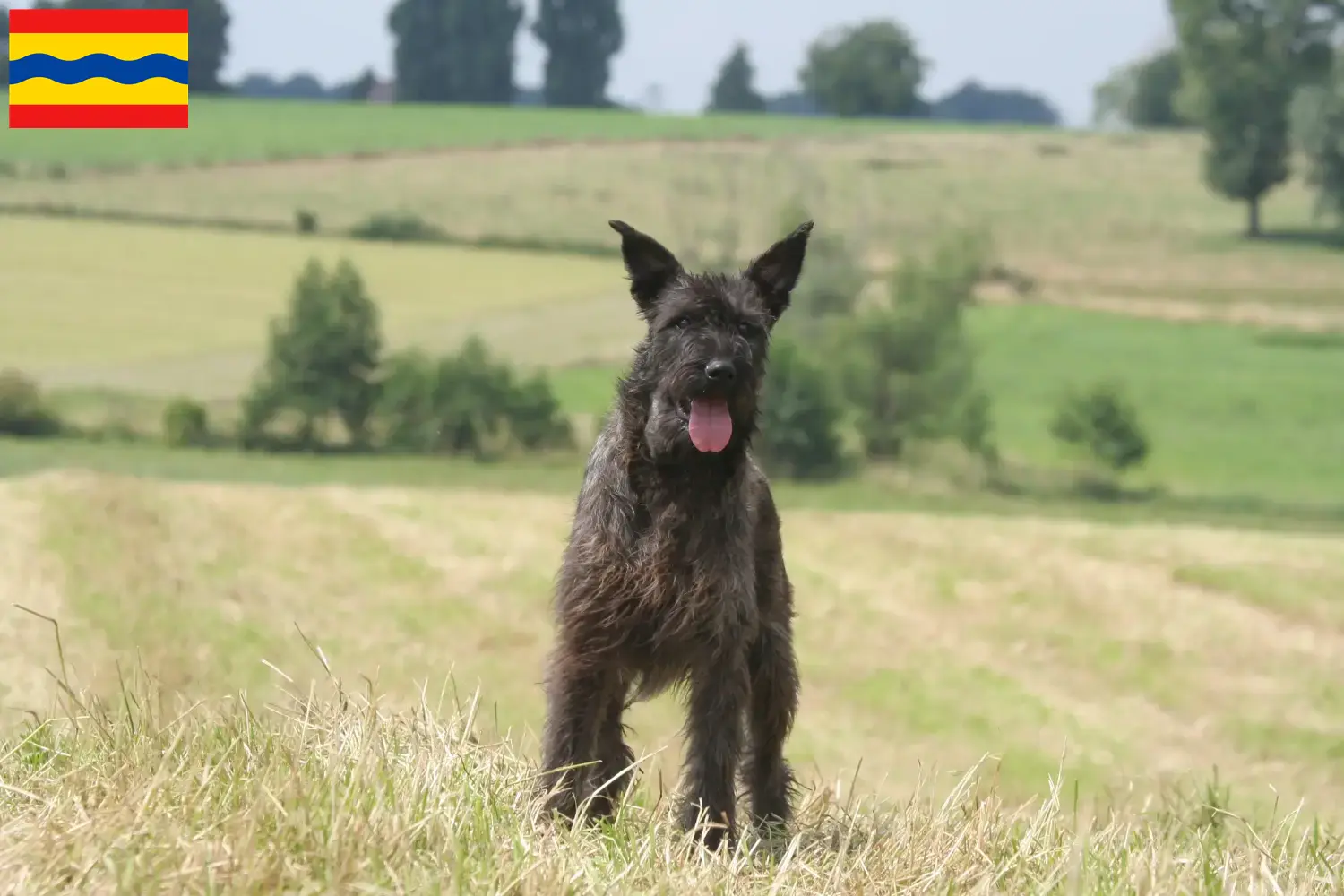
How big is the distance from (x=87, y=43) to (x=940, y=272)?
72.5 feet

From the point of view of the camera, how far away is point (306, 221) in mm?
36406

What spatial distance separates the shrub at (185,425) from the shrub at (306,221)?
8.58 metres

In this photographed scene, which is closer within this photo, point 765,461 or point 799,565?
point 799,565

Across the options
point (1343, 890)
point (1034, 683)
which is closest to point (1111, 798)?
point (1343, 890)

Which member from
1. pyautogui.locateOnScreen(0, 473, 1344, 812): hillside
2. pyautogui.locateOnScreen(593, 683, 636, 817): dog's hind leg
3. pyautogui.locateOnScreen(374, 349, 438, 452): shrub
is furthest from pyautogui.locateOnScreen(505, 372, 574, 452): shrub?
pyautogui.locateOnScreen(593, 683, 636, 817): dog's hind leg

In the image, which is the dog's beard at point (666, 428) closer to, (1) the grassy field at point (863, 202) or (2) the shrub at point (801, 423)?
(2) the shrub at point (801, 423)

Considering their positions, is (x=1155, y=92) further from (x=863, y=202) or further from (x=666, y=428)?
(x=666, y=428)

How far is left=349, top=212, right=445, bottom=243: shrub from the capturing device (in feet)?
120

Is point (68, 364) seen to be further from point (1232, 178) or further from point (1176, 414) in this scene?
point (1232, 178)

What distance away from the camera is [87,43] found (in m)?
14.7

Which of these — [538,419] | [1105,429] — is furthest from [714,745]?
[1105,429]

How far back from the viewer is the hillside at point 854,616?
16.3m

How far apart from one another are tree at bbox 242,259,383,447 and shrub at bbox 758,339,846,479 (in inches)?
306

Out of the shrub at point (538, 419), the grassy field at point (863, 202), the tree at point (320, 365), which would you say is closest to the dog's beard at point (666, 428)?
the shrub at point (538, 419)
